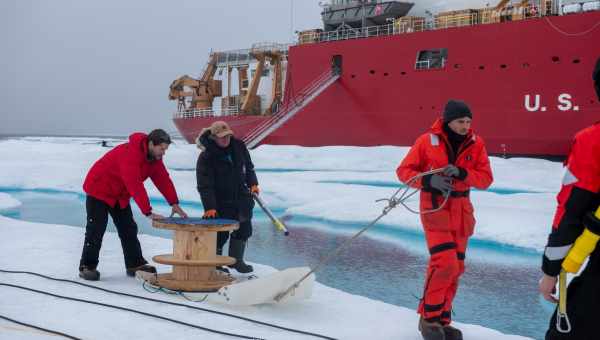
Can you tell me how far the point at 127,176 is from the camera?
14.7 feet

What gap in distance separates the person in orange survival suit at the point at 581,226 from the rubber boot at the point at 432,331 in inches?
53.3

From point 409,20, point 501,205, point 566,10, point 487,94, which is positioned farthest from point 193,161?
point 501,205

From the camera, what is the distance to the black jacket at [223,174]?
4.94 m

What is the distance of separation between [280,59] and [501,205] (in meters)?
14.1

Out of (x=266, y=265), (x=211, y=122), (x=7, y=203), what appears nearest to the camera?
(x=266, y=265)

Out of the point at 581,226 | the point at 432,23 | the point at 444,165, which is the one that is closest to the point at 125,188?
the point at 444,165

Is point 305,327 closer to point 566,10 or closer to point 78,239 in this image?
point 78,239

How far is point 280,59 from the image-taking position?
23.2 m

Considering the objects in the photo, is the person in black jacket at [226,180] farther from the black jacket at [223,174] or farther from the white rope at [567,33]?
the white rope at [567,33]

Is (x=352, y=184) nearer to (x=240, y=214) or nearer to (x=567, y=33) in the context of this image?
(x=567, y=33)

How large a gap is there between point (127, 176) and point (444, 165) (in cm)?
206

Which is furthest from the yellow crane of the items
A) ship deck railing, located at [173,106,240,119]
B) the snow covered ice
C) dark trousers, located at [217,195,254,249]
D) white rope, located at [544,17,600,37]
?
dark trousers, located at [217,195,254,249]

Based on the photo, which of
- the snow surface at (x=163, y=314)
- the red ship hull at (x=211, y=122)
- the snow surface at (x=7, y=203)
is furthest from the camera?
the red ship hull at (x=211, y=122)

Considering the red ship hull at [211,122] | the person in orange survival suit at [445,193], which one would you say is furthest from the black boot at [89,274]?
the red ship hull at [211,122]
